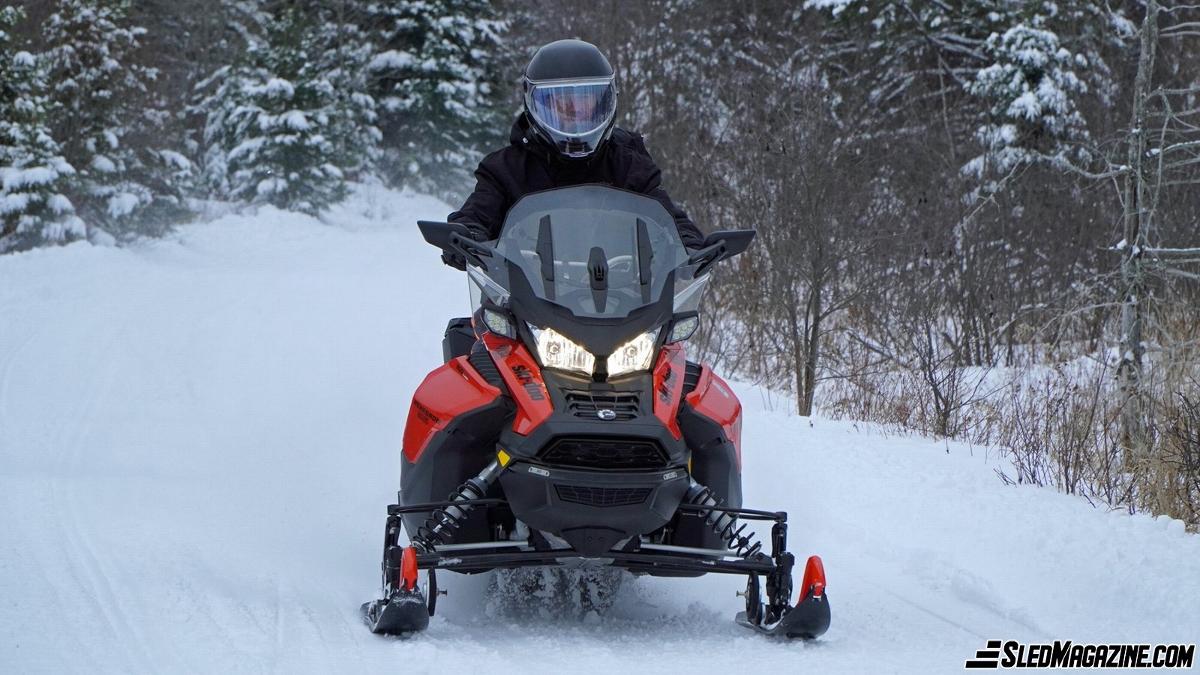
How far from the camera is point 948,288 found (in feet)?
41.0

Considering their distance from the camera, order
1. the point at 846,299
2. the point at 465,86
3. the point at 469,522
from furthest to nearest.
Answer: the point at 465,86 → the point at 846,299 → the point at 469,522

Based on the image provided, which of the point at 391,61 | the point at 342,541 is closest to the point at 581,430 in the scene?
the point at 342,541

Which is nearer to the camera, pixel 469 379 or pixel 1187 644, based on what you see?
pixel 1187 644

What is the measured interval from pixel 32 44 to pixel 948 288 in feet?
58.0

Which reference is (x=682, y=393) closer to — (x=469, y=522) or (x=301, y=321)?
(x=469, y=522)

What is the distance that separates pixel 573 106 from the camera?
211 inches

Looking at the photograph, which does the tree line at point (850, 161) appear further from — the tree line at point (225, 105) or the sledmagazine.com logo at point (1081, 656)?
the sledmagazine.com logo at point (1081, 656)

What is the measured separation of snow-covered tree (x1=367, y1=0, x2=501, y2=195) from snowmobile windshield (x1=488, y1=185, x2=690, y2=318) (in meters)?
28.3

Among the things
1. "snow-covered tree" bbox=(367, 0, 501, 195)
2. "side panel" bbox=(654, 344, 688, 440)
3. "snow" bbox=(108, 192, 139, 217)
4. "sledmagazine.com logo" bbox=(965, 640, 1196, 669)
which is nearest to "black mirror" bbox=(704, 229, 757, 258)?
"side panel" bbox=(654, 344, 688, 440)

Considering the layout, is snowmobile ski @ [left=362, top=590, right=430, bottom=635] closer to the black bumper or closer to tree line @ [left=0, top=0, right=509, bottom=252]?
the black bumper

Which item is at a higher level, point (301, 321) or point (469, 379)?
point (469, 379)

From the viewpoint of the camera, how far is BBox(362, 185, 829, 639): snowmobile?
4.28 meters

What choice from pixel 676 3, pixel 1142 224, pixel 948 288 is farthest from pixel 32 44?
pixel 1142 224

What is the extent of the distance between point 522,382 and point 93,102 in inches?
819
